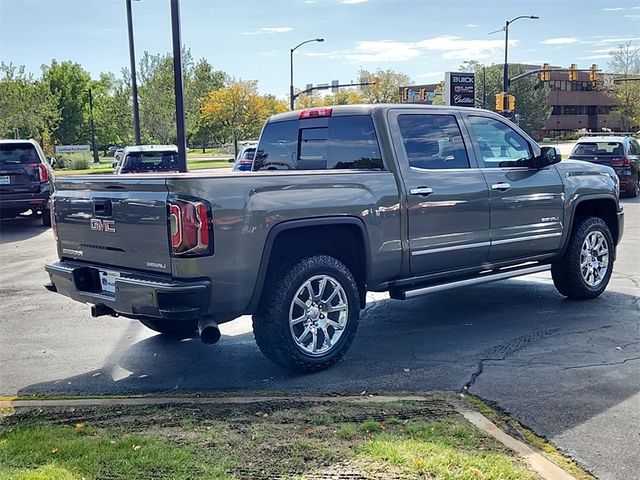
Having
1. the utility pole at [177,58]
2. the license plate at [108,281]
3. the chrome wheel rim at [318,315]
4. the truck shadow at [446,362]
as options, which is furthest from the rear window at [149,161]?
the chrome wheel rim at [318,315]

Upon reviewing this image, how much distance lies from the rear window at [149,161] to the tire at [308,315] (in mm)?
12782

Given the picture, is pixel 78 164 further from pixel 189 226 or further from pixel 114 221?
pixel 189 226

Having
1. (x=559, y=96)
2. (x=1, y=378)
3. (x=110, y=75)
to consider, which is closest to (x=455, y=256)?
(x=1, y=378)

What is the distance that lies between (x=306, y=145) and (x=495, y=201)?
6.08ft

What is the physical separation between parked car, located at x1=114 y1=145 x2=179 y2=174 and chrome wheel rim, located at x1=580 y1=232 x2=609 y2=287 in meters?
11.7

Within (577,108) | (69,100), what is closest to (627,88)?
(577,108)

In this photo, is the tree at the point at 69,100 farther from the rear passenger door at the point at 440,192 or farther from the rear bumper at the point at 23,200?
the rear passenger door at the point at 440,192

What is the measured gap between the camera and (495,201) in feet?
21.9

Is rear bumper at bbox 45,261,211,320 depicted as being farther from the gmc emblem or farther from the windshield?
the windshield

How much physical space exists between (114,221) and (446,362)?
2772 mm

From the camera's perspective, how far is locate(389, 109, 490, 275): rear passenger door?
19.7 ft

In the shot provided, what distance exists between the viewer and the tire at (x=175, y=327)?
20.9ft

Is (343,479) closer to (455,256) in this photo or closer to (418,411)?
(418,411)

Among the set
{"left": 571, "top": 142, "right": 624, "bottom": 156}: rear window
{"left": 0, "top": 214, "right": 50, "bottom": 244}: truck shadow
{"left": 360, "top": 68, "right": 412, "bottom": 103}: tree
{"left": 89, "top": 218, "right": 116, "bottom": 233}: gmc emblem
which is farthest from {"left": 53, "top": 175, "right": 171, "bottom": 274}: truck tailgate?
{"left": 360, "top": 68, "right": 412, "bottom": 103}: tree
